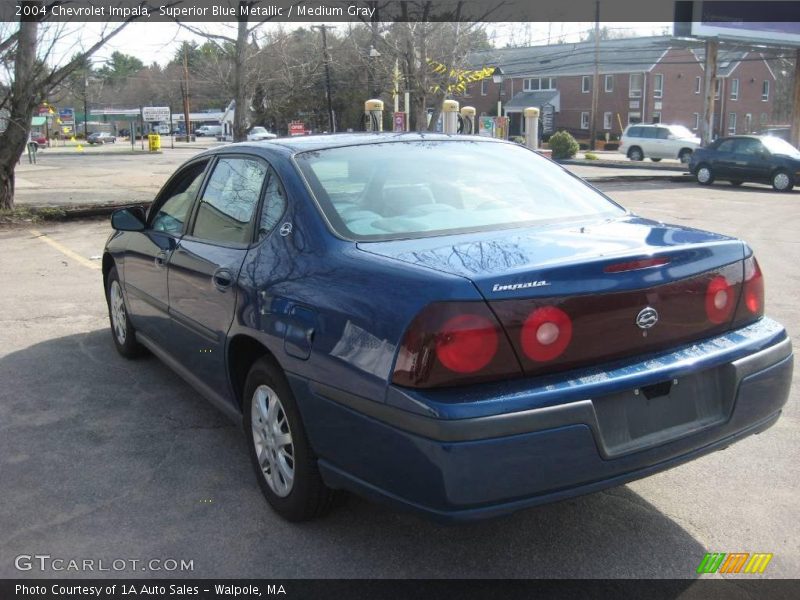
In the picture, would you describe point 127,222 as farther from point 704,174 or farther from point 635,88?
point 635,88

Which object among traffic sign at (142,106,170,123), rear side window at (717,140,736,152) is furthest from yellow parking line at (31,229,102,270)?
traffic sign at (142,106,170,123)

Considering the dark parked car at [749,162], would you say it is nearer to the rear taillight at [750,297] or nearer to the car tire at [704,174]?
the car tire at [704,174]

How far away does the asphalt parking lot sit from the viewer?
3016 millimetres

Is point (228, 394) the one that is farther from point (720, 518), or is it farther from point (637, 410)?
point (720, 518)

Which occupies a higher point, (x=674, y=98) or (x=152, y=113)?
(x=674, y=98)

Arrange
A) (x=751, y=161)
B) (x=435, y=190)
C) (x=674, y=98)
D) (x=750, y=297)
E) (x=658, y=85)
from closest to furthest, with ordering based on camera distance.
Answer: (x=750, y=297) → (x=435, y=190) → (x=751, y=161) → (x=658, y=85) → (x=674, y=98)

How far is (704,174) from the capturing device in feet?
72.3

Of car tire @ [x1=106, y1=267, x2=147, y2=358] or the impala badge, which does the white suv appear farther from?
the impala badge

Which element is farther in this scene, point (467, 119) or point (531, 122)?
point (467, 119)

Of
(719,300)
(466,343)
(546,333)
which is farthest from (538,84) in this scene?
(466,343)

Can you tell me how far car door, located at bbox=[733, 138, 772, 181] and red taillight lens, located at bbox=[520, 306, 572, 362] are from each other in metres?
20.2

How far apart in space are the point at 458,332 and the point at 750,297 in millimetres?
1454

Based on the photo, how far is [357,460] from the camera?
9.10ft

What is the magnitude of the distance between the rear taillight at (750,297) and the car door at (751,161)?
754 inches
